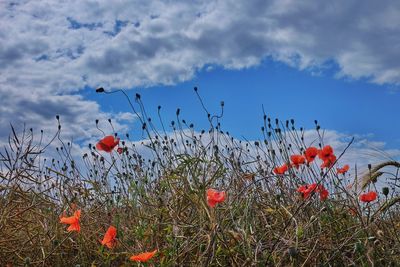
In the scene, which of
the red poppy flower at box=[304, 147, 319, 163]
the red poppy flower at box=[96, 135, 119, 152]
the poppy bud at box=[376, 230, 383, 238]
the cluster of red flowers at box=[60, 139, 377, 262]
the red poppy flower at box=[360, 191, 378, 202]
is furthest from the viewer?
the red poppy flower at box=[304, 147, 319, 163]

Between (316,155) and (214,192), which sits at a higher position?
(316,155)

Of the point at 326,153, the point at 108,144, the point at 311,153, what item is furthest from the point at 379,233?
the point at 108,144

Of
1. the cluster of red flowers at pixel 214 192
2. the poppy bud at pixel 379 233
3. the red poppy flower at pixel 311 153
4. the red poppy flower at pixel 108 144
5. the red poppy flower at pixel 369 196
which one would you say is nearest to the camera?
the cluster of red flowers at pixel 214 192

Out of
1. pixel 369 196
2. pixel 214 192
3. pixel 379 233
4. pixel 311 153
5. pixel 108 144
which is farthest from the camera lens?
pixel 311 153

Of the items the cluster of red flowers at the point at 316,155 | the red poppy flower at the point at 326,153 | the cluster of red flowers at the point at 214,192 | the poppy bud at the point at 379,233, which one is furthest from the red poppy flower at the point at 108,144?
the poppy bud at the point at 379,233

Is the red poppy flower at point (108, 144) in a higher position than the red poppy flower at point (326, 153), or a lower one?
lower

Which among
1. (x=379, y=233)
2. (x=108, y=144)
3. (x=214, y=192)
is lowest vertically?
(x=379, y=233)

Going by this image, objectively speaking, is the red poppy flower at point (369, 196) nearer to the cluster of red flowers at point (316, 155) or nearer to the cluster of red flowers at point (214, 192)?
the cluster of red flowers at point (214, 192)

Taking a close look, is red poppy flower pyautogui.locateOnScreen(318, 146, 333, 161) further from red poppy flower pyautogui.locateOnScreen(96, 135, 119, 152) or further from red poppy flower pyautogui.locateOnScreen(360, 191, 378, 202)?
red poppy flower pyautogui.locateOnScreen(96, 135, 119, 152)

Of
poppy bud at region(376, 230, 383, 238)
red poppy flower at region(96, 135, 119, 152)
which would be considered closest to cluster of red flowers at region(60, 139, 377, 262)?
red poppy flower at region(96, 135, 119, 152)

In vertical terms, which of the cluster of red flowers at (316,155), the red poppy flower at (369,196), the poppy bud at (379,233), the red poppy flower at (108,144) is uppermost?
the cluster of red flowers at (316,155)

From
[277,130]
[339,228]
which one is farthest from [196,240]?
[277,130]

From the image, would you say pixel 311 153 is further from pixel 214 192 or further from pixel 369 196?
pixel 214 192

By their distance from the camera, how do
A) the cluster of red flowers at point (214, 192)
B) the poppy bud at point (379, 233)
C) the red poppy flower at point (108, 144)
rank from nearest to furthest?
the cluster of red flowers at point (214, 192), the poppy bud at point (379, 233), the red poppy flower at point (108, 144)
